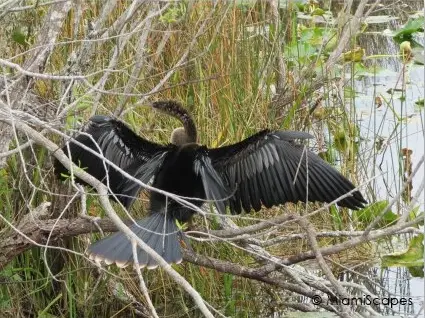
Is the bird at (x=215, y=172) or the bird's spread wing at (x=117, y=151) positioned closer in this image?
the bird at (x=215, y=172)

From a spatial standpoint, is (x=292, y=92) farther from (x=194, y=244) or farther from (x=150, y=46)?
(x=194, y=244)

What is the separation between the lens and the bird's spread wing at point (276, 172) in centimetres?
328

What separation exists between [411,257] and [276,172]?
629 mm

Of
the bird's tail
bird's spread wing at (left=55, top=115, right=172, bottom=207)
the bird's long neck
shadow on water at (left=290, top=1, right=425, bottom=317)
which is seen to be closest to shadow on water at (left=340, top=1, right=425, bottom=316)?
shadow on water at (left=290, top=1, right=425, bottom=317)

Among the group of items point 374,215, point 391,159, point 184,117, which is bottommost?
point 374,215

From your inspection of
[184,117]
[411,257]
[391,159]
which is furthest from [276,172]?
[391,159]

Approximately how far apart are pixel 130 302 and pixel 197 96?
3.55 ft

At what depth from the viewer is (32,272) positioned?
3604mm

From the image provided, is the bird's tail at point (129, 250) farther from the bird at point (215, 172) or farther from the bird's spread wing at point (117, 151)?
the bird's spread wing at point (117, 151)

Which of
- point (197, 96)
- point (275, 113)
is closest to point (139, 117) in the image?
point (197, 96)

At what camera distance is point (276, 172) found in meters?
3.30

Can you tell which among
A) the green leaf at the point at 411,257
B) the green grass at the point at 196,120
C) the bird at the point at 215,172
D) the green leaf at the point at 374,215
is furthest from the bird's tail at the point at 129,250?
the green leaf at the point at 374,215

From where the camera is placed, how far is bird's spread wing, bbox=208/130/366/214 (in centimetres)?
328

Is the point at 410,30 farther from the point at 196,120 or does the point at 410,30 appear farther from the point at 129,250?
the point at 129,250
